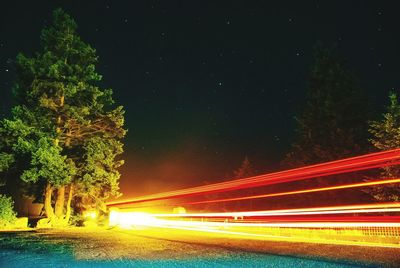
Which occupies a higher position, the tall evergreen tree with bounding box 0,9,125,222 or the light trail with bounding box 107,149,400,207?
the tall evergreen tree with bounding box 0,9,125,222

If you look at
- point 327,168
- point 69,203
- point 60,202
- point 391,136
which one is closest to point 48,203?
point 60,202

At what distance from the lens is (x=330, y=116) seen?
32969 millimetres

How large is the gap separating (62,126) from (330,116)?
21.5 meters

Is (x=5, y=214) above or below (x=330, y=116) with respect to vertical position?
below

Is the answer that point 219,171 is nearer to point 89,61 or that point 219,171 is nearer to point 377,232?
point 89,61

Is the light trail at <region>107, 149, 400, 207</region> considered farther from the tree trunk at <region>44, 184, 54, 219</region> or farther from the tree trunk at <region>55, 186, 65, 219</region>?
the tree trunk at <region>44, 184, 54, 219</region>

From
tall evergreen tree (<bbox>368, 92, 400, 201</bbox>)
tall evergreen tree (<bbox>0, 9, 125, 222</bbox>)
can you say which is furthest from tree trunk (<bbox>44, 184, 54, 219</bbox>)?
tall evergreen tree (<bbox>368, 92, 400, 201</bbox>)

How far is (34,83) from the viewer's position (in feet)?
77.7

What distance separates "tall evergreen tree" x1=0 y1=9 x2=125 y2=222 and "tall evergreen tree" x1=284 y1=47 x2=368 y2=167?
55.0 feet

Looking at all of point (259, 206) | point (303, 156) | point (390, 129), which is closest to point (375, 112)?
point (303, 156)

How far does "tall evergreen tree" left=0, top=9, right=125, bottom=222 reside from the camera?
22391 mm

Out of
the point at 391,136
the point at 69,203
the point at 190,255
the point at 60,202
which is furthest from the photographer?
the point at 69,203

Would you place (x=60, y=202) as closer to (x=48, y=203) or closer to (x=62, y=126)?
(x=48, y=203)

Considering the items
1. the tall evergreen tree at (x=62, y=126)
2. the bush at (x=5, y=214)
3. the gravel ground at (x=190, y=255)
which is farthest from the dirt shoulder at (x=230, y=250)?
the tall evergreen tree at (x=62, y=126)
